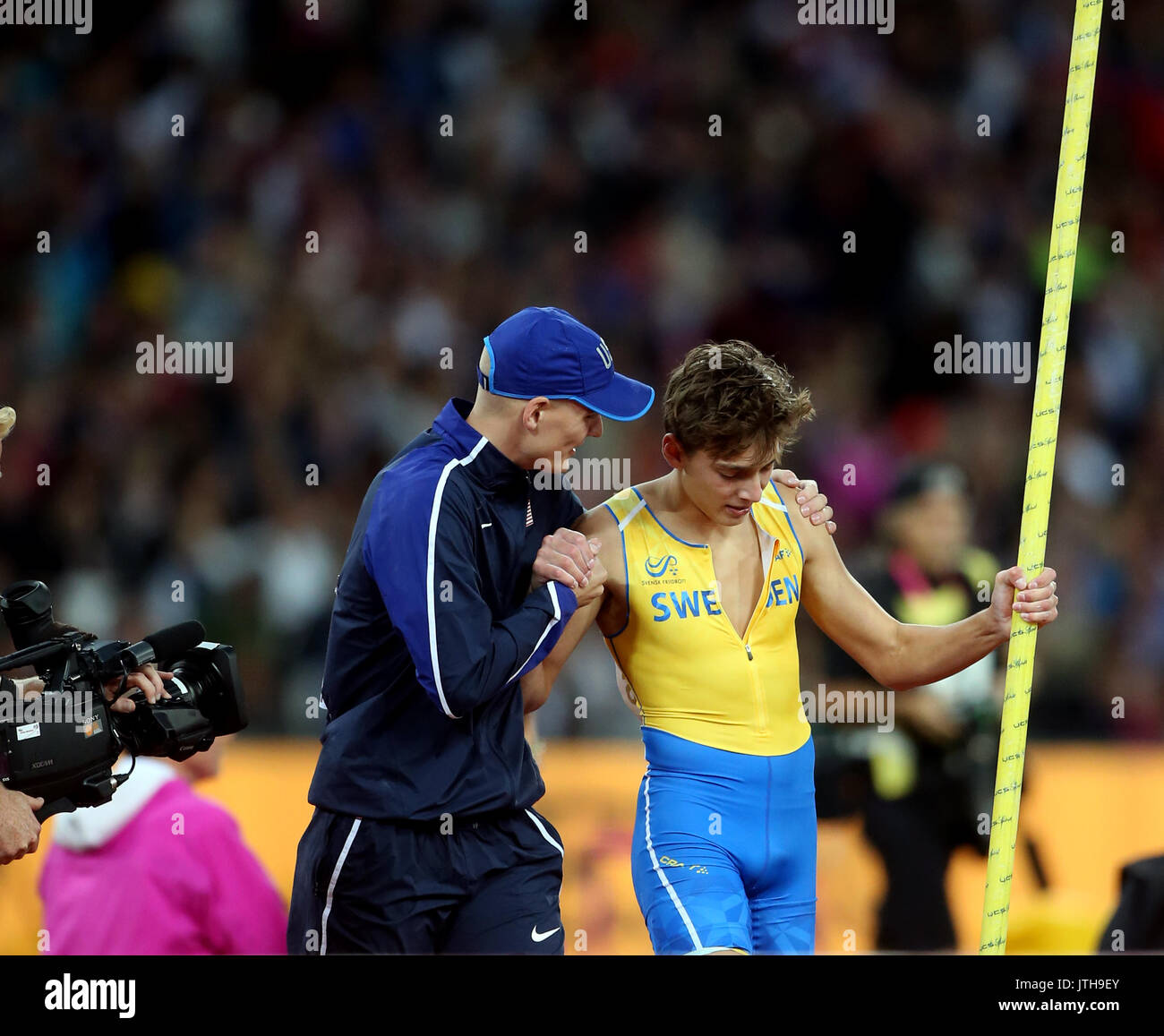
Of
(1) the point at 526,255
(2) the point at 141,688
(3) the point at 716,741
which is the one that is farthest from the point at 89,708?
(1) the point at 526,255

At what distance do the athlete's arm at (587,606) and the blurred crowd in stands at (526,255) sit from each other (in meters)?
4.20

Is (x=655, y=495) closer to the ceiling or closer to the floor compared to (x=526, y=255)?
closer to the floor

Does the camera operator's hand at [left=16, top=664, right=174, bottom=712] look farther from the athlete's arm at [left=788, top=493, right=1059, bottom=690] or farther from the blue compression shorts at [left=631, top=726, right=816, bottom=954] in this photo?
the athlete's arm at [left=788, top=493, right=1059, bottom=690]

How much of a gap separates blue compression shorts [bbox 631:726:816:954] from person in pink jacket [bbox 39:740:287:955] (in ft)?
3.56

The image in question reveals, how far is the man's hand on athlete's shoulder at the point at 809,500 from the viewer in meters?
4.18

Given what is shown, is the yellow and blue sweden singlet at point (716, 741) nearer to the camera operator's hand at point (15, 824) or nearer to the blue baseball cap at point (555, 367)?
the blue baseball cap at point (555, 367)

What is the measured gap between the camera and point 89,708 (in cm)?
348

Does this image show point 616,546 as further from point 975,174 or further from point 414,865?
point 975,174

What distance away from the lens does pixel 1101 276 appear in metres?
10.1

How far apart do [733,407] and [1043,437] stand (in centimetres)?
73

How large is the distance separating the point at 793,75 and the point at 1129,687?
188 inches

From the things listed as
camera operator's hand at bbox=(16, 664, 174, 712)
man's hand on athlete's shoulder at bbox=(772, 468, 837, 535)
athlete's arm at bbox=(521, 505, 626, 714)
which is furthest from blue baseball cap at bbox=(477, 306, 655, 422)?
camera operator's hand at bbox=(16, 664, 174, 712)

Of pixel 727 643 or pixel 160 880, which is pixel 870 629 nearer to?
pixel 727 643
